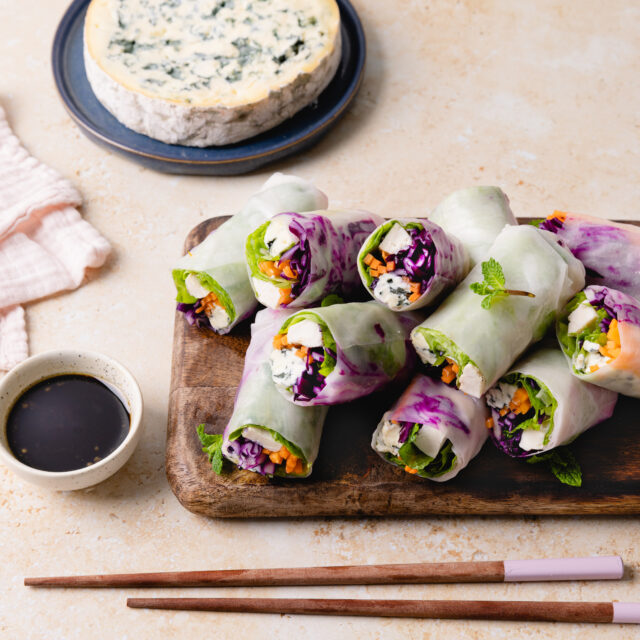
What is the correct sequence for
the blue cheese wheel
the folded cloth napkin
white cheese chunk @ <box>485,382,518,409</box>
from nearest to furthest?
white cheese chunk @ <box>485,382,518,409</box> < the folded cloth napkin < the blue cheese wheel

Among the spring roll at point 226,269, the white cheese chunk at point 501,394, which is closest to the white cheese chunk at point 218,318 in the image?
the spring roll at point 226,269

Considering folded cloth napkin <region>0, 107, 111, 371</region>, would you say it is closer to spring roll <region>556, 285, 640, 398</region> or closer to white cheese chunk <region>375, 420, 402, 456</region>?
white cheese chunk <region>375, 420, 402, 456</region>

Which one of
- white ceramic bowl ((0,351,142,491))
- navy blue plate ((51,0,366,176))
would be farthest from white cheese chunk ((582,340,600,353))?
navy blue plate ((51,0,366,176))

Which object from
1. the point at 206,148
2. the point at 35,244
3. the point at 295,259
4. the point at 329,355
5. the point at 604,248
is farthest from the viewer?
the point at 206,148

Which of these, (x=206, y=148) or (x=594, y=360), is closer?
(x=594, y=360)

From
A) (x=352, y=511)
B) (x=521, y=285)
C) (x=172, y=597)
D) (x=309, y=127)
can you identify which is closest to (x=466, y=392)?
(x=521, y=285)

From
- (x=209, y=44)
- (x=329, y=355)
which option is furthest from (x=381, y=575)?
(x=209, y=44)

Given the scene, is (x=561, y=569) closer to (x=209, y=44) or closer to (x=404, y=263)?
(x=404, y=263)
